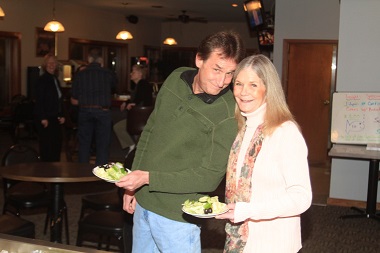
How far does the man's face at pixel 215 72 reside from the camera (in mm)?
2098

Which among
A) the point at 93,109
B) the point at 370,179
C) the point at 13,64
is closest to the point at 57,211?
the point at 93,109

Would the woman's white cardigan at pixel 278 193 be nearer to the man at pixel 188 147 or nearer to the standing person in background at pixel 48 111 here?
the man at pixel 188 147

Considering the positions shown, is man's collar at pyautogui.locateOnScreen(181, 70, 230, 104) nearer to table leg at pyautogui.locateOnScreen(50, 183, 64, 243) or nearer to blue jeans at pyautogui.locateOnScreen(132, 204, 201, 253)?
blue jeans at pyautogui.locateOnScreen(132, 204, 201, 253)

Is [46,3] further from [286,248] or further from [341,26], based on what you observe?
[286,248]

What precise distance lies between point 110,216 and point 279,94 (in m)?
2.11

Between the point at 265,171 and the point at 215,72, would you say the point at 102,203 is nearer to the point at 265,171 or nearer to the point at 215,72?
the point at 215,72

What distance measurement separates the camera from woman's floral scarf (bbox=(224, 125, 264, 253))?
6.36 ft

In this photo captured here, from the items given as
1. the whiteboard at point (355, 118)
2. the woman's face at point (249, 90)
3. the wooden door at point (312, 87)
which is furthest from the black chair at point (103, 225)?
the wooden door at point (312, 87)

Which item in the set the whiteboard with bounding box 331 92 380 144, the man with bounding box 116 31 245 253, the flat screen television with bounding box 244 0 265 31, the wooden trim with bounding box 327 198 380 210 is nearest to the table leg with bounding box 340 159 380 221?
the whiteboard with bounding box 331 92 380 144

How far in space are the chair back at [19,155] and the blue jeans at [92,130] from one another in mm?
1961

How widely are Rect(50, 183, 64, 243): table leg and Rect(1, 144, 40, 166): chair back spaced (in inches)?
29.4

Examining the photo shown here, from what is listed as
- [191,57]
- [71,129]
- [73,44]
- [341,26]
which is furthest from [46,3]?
[341,26]

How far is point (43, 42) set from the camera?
12000 millimetres

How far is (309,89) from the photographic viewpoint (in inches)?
348
